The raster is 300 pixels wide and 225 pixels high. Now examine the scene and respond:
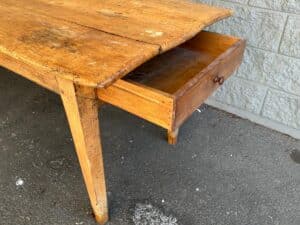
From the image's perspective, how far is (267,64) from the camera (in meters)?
1.26

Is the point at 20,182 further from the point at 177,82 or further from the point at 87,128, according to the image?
the point at 177,82

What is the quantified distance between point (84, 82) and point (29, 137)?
87 cm

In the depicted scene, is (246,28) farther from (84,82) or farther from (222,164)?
(84,82)

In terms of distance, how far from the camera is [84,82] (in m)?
0.58

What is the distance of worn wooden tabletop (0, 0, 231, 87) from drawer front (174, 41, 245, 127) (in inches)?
3.9

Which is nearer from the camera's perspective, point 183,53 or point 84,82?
point 84,82

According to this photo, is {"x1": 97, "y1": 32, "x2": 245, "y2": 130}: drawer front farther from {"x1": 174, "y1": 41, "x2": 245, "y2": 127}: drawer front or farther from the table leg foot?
the table leg foot

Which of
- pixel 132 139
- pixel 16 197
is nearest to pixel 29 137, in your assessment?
pixel 16 197

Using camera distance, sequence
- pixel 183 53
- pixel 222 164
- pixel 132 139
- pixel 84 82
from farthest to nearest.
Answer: pixel 132 139, pixel 222 164, pixel 183 53, pixel 84 82

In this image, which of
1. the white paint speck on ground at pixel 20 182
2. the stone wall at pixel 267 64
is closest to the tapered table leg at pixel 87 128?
the white paint speck on ground at pixel 20 182

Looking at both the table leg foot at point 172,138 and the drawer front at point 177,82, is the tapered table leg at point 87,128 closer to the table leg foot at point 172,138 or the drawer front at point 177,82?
the drawer front at point 177,82

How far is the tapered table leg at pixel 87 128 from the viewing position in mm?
661

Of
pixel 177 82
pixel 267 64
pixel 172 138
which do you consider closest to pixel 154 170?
pixel 172 138

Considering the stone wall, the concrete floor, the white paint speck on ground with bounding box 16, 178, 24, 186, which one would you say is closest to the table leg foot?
the concrete floor
